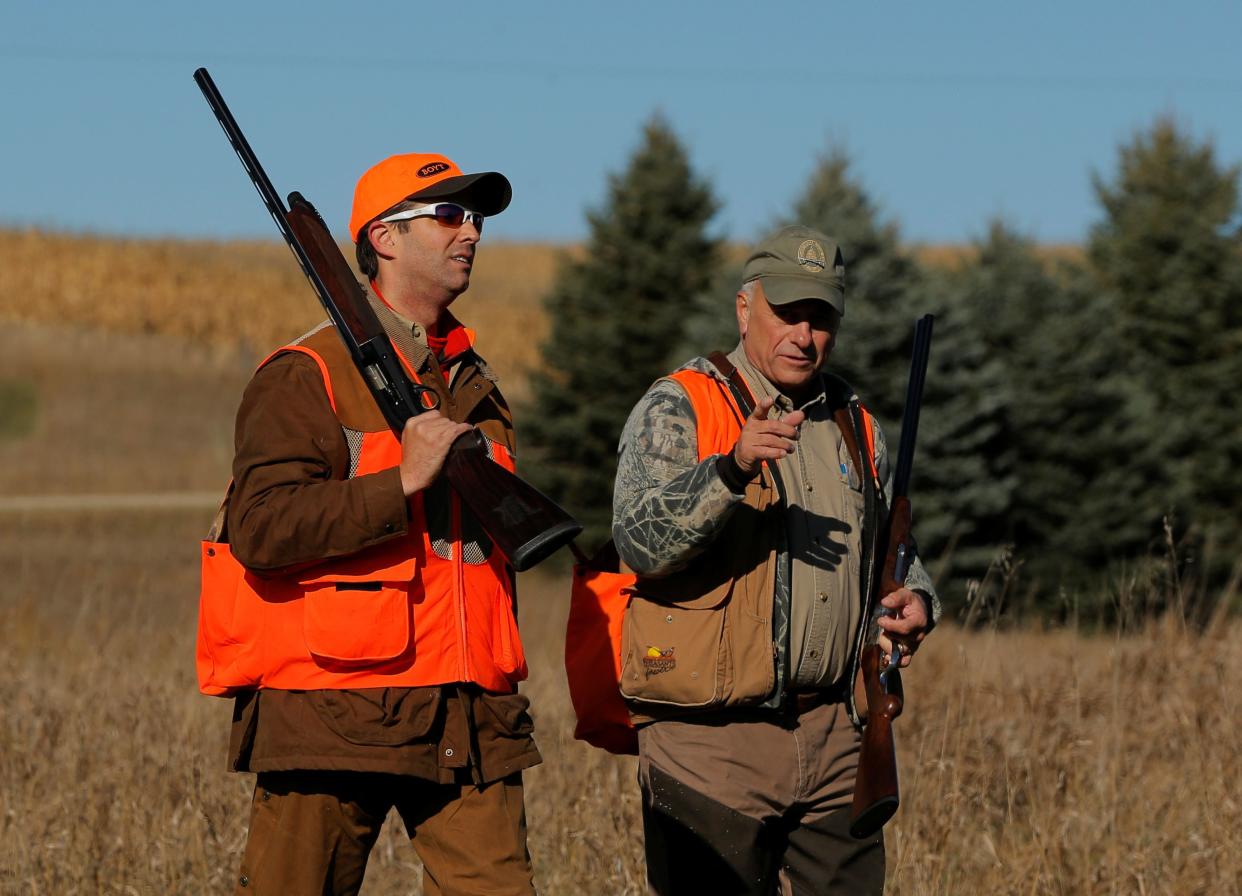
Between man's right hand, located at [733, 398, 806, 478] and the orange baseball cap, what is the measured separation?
824mm

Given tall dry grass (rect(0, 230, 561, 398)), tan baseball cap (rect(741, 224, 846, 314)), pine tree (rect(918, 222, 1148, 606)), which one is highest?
tall dry grass (rect(0, 230, 561, 398))

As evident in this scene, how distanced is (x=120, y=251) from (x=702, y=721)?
1691 inches

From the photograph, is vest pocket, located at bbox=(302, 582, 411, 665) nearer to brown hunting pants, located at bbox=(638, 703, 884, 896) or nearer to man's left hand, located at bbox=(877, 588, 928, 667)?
brown hunting pants, located at bbox=(638, 703, 884, 896)

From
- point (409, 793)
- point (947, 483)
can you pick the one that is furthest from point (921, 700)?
point (947, 483)

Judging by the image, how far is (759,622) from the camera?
381 centimetres

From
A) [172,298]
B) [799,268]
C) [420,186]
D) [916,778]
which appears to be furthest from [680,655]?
[172,298]

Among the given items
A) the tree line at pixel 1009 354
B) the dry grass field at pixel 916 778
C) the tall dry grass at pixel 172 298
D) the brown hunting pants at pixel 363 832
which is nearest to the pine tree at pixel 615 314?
the tree line at pixel 1009 354

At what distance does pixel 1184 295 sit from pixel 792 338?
23.7m

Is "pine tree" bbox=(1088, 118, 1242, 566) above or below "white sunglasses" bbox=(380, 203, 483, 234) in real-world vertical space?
above

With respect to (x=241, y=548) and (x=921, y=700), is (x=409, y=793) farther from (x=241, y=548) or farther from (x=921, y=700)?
(x=921, y=700)

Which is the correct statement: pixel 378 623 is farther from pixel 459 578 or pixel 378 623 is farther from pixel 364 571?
pixel 459 578

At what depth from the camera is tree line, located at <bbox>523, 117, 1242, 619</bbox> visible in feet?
64.8

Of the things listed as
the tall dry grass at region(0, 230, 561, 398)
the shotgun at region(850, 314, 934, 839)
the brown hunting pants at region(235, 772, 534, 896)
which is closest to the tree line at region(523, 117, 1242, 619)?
the tall dry grass at region(0, 230, 561, 398)

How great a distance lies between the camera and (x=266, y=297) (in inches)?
1690
